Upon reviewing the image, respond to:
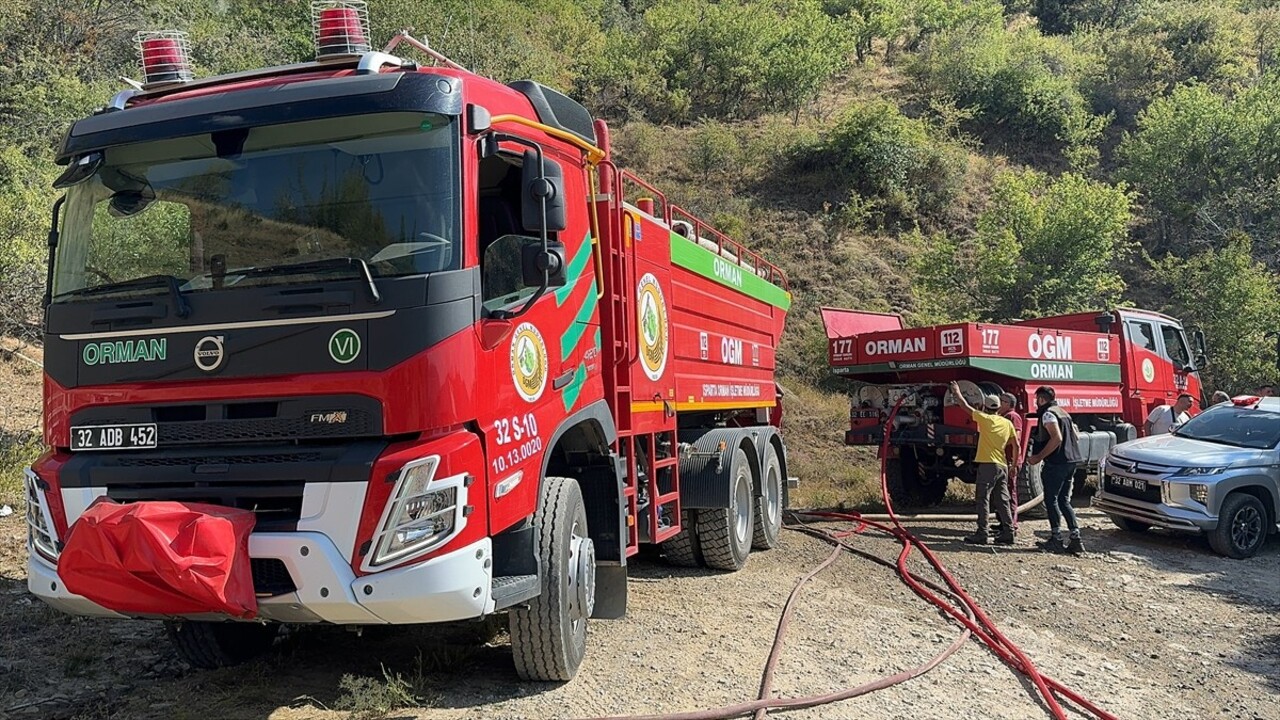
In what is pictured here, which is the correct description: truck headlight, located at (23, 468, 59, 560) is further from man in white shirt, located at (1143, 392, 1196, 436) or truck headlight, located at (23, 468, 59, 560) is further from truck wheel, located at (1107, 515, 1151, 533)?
man in white shirt, located at (1143, 392, 1196, 436)

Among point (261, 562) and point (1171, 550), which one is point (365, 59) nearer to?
point (261, 562)

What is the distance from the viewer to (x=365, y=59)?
4.19 meters

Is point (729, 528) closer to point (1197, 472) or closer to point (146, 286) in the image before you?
point (146, 286)

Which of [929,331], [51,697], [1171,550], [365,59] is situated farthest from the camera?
[929,331]

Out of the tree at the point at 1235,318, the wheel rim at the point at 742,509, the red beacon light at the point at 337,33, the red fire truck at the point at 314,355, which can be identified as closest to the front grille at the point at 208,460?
the red fire truck at the point at 314,355

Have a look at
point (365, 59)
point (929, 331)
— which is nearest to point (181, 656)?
point (365, 59)

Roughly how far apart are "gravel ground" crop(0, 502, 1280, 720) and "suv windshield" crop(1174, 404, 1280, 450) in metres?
2.57

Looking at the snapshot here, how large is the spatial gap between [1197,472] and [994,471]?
2125 millimetres

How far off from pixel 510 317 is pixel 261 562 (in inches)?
59.0

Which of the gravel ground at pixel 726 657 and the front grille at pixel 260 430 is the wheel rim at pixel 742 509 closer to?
the gravel ground at pixel 726 657

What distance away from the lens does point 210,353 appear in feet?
12.7

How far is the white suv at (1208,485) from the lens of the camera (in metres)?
9.24

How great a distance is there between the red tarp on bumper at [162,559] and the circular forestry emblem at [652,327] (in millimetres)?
3086

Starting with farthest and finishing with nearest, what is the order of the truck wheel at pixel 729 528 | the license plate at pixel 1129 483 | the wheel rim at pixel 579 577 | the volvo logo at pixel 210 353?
the license plate at pixel 1129 483 < the truck wheel at pixel 729 528 < the wheel rim at pixel 579 577 < the volvo logo at pixel 210 353
